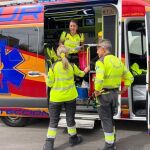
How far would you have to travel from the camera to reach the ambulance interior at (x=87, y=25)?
22.8 ft

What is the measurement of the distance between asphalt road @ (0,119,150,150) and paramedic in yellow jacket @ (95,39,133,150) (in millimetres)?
520

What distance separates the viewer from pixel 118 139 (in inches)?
266

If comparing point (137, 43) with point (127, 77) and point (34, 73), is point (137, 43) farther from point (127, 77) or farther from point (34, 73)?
point (34, 73)

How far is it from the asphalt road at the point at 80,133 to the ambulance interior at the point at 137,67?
0.51 meters

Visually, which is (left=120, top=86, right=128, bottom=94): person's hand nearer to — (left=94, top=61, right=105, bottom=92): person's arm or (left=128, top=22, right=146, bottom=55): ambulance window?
(left=94, top=61, right=105, bottom=92): person's arm

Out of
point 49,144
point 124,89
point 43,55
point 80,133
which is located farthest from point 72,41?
point 49,144

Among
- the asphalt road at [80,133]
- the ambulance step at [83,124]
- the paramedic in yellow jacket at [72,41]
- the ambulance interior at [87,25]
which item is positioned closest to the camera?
the asphalt road at [80,133]

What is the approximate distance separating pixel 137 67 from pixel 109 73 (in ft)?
4.92

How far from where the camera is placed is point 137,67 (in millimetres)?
7184

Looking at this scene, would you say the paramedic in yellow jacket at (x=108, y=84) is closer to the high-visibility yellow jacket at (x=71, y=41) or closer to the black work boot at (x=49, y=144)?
the black work boot at (x=49, y=144)

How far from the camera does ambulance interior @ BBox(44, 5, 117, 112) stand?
6.94 meters

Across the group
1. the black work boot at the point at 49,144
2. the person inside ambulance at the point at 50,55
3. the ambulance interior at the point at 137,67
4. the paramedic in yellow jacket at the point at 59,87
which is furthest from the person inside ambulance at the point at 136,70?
the black work boot at the point at 49,144

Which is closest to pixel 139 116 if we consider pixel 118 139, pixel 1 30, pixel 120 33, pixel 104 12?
pixel 118 139

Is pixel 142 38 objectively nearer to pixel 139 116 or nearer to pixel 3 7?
pixel 139 116
